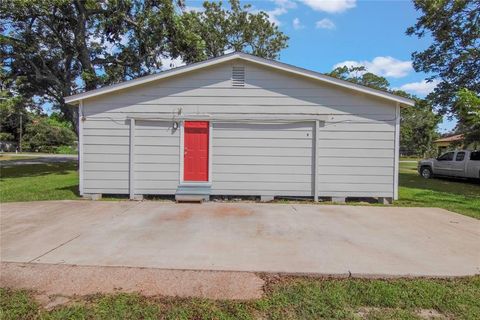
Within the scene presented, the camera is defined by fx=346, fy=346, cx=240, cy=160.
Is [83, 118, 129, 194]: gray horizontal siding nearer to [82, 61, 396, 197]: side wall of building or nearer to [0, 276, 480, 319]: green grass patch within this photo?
[82, 61, 396, 197]: side wall of building

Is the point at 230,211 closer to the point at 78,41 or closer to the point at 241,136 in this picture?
the point at 241,136

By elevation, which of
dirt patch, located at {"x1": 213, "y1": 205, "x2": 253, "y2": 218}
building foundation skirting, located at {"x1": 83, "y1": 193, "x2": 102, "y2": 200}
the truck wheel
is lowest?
dirt patch, located at {"x1": 213, "y1": 205, "x2": 253, "y2": 218}

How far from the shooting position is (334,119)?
9461 millimetres

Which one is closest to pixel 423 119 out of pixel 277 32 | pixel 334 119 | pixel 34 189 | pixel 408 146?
pixel 408 146

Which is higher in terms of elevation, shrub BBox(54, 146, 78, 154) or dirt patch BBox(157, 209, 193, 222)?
shrub BBox(54, 146, 78, 154)

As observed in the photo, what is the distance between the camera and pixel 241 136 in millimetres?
9578

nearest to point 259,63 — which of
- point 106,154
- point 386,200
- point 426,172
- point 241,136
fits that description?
point 241,136

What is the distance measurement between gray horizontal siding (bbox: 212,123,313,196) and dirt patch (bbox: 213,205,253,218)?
4.11 feet

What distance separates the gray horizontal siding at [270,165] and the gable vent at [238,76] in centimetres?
114

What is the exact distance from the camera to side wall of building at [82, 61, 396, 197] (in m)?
9.46

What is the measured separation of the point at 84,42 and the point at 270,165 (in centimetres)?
1331

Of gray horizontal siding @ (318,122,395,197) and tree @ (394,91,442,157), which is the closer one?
gray horizontal siding @ (318,122,395,197)

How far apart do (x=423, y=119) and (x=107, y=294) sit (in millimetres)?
54960

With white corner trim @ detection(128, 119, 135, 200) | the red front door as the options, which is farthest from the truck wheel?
white corner trim @ detection(128, 119, 135, 200)
